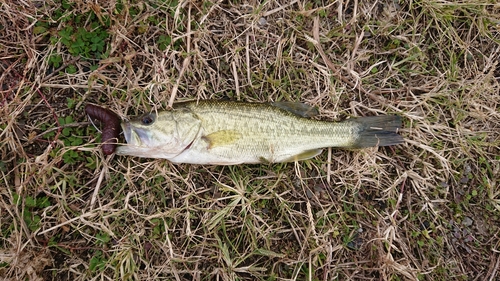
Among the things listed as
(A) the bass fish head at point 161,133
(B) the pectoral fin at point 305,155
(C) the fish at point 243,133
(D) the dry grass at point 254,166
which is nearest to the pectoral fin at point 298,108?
(C) the fish at point 243,133

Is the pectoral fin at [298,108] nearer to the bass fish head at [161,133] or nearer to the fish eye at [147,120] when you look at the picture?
the bass fish head at [161,133]

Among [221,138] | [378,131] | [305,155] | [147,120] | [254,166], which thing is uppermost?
[147,120]

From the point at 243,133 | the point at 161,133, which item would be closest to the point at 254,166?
the point at 243,133

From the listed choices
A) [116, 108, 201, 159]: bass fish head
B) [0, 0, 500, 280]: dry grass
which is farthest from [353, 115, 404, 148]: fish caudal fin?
[116, 108, 201, 159]: bass fish head

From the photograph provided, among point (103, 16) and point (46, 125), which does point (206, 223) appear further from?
point (103, 16)

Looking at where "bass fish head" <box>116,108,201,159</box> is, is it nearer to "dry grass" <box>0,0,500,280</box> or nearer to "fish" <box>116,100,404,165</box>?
"fish" <box>116,100,404,165</box>

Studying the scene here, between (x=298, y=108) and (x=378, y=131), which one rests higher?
(x=298, y=108)

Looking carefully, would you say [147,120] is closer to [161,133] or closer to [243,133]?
[161,133]
